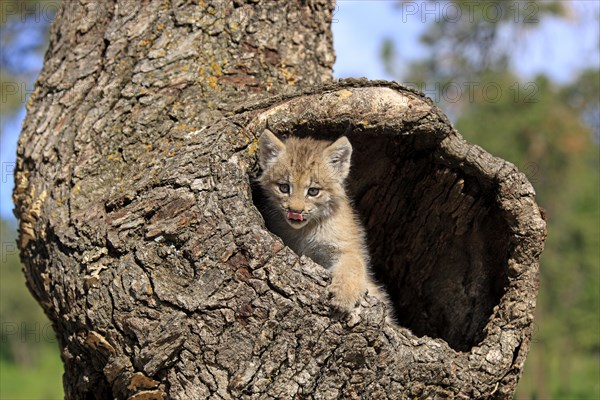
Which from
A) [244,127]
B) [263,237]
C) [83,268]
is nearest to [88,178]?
[83,268]

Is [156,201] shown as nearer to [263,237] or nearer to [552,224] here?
[263,237]

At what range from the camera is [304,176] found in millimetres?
6336

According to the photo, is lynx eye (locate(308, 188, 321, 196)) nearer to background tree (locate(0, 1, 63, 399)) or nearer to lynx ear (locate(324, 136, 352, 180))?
lynx ear (locate(324, 136, 352, 180))

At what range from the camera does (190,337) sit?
202 inches

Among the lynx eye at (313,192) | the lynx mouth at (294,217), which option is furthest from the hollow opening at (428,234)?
the lynx mouth at (294,217)

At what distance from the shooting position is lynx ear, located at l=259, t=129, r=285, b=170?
5863 mm

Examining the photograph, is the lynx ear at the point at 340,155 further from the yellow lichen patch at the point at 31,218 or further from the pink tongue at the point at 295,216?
the yellow lichen patch at the point at 31,218

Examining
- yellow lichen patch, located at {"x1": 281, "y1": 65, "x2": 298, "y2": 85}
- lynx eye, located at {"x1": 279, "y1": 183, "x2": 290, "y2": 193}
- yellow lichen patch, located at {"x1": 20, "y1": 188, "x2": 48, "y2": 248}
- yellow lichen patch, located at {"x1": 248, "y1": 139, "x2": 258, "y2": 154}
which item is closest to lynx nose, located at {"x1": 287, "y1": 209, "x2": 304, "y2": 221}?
lynx eye, located at {"x1": 279, "y1": 183, "x2": 290, "y2": 193}

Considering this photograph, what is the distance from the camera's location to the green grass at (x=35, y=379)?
1343 cm

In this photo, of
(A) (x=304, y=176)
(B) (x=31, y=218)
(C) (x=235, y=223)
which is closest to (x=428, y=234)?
(A) (x=304, y=176)

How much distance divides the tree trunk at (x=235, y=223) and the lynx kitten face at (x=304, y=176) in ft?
0.64

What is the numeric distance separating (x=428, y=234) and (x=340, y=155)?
151 cm

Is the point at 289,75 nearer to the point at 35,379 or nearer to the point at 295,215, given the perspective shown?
the point at 295,215

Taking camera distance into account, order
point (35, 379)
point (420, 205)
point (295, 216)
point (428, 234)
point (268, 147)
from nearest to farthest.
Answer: point (268, 147) < point (295, 216) < point (420, 205) < point (428, 234) < point (35, 379)
